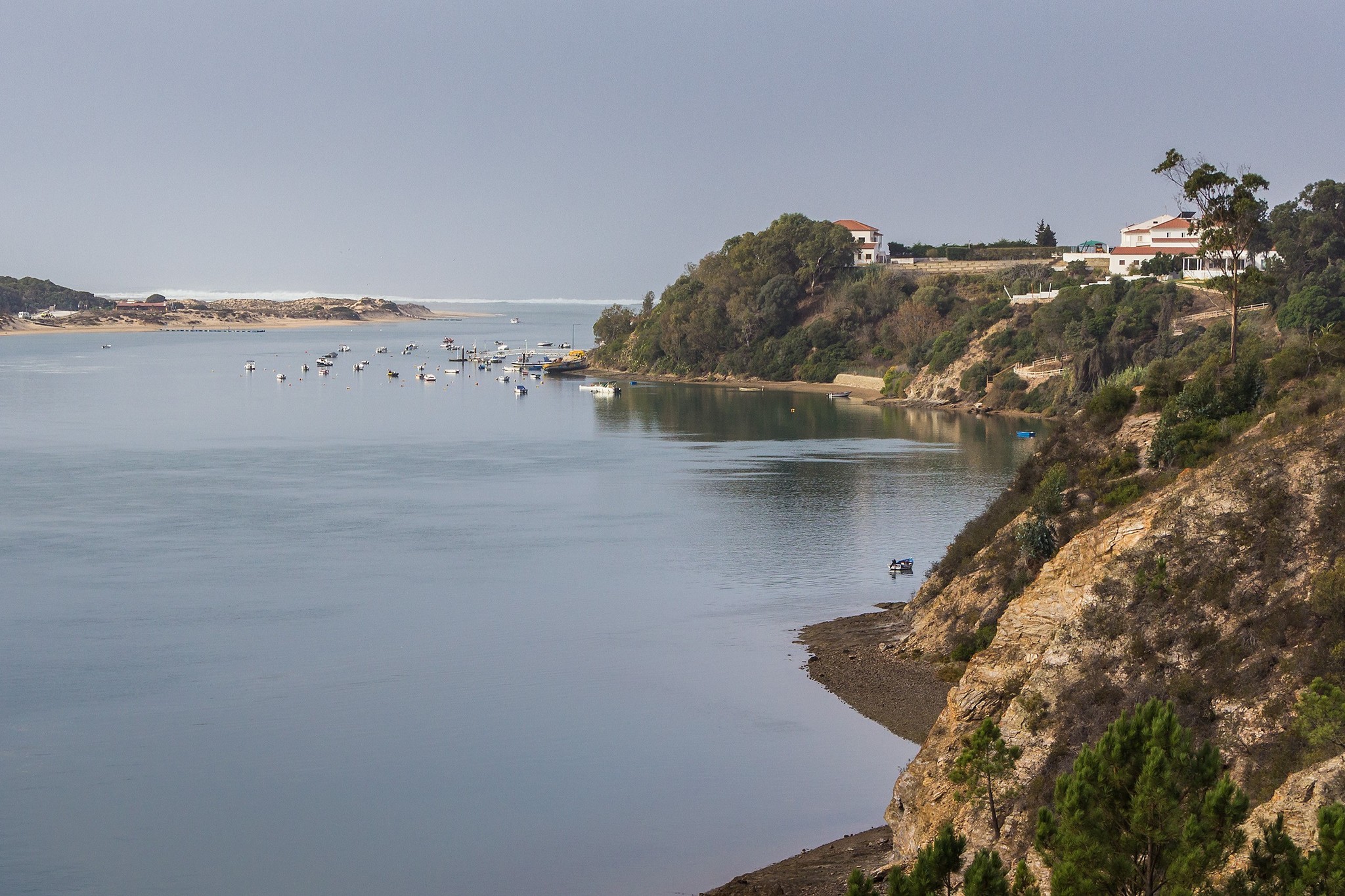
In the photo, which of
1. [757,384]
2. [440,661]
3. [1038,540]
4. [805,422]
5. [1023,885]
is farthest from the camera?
[757,384]

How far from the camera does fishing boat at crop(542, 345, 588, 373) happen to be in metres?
147

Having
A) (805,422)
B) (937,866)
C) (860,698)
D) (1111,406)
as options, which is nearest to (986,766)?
(937,866)

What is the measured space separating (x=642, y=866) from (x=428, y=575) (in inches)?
915

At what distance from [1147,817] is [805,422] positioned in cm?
7964

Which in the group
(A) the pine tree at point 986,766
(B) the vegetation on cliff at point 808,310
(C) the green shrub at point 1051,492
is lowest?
(A) the pine tree at point 986,766

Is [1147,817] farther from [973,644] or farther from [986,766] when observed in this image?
[973,644]

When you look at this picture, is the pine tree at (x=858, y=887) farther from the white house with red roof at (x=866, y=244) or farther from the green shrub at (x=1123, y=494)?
the white house with red roof at (x=866, y=244)

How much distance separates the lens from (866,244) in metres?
132

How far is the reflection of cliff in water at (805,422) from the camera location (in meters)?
79.1

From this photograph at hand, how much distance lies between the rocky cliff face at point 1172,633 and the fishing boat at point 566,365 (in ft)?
411

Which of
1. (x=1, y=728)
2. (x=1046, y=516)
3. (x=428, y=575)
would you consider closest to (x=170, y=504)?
(x=428, y=575)

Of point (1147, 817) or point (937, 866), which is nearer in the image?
point (1147, 817)

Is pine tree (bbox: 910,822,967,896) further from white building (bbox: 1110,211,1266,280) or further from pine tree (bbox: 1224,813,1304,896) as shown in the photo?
white building (bbox: 1110,211,1266,280)

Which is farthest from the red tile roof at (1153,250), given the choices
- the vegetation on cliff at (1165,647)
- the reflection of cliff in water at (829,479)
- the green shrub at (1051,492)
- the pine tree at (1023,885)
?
the pine tree at (1023,885)
